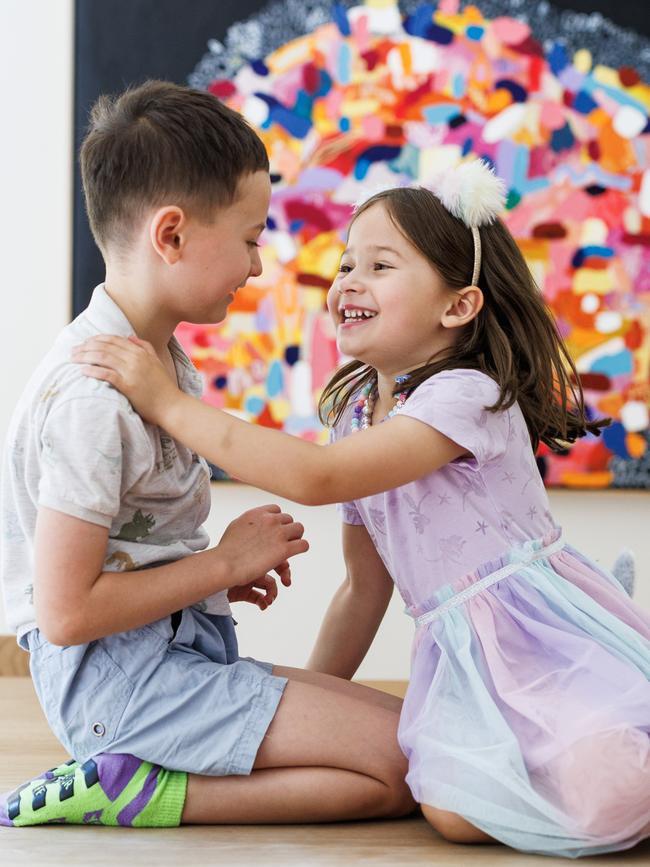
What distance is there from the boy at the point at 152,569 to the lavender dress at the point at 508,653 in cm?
11

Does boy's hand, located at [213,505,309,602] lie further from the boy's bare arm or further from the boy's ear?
the boy's ear

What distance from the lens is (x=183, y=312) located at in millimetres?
1226

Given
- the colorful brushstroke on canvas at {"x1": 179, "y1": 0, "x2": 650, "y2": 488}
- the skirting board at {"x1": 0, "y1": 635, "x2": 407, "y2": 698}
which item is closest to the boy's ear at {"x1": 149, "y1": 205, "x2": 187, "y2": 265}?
the colorful brushstroke on canvas at {"x1": 179, "y1": 0, "x2": 650, "y2": 488}

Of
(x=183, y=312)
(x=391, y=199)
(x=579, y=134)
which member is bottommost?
(x=183, y=312)

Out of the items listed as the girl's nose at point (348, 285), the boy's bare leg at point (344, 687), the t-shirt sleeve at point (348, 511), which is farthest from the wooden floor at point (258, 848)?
the girl's nose at point (348, 285)

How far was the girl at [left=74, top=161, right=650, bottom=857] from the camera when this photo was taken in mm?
1062

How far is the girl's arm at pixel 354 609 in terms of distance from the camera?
4.90 ft

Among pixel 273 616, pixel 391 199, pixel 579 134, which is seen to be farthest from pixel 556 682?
pixel 579 134

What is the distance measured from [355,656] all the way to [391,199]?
625mm

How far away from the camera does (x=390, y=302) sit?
131cm

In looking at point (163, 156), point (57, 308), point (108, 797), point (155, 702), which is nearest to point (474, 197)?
point (163, 156)

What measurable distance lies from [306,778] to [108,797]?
0.68 ft

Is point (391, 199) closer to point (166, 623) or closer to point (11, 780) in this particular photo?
point (166, 623)

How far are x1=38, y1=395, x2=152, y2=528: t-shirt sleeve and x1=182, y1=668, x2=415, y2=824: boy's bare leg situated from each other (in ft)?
0.97
